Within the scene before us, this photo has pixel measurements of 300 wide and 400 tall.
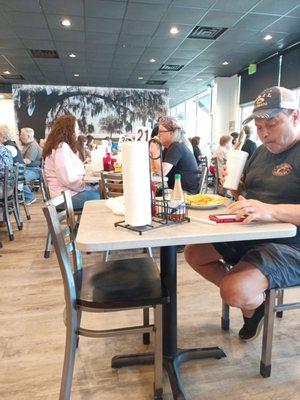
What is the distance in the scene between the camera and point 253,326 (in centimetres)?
168

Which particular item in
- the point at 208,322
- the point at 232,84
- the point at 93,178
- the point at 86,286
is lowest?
the point at 208,322

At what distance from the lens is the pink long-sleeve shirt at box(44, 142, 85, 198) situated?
112 inches

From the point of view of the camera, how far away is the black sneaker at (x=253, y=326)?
5.32ft

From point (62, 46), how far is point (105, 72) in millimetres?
2364

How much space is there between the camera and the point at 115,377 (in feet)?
4.83

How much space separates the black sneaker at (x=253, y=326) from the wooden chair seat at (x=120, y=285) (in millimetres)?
616

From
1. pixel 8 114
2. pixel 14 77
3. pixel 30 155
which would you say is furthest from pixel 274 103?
pixel 8 114

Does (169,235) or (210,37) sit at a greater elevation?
(210,37)

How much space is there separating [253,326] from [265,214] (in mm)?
800

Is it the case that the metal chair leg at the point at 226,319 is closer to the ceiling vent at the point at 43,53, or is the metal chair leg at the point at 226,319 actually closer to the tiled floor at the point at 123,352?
the tiled floor at the point at 123,352

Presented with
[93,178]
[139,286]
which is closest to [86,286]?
[139,286]

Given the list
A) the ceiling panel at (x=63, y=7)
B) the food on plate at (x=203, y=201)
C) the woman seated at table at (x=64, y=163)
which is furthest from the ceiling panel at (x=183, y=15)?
the food on plate at (x=203, y=201)

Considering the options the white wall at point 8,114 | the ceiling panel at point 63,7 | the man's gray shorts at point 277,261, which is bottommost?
the man's gray shorts at point 277,261

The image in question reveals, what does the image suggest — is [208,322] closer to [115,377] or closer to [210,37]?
[115,377]
